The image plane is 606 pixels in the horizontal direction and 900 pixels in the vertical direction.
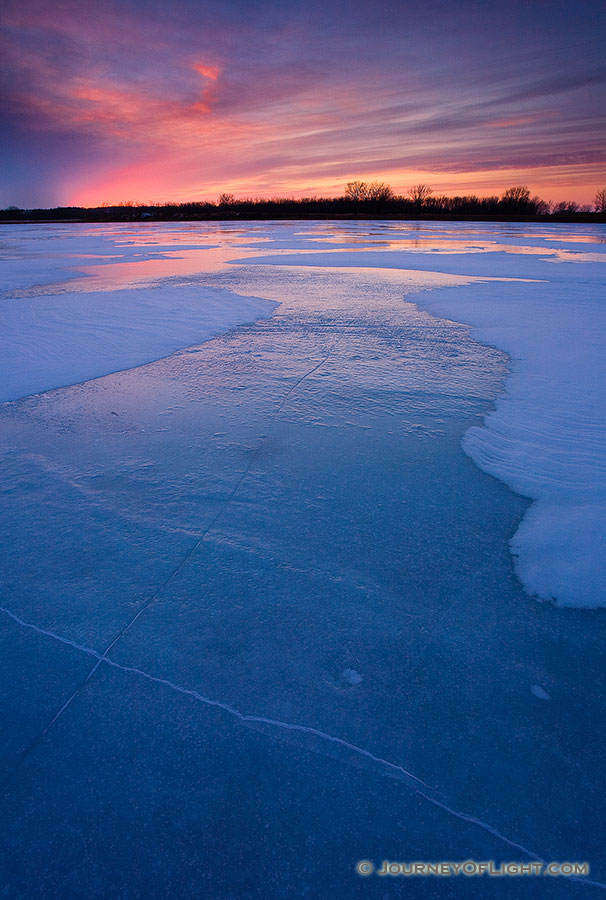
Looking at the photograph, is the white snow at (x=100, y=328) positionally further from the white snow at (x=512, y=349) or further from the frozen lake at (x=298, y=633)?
the frozen lake at (x=298, y=633)

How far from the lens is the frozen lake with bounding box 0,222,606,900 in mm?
1203

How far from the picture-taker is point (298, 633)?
1760 mm

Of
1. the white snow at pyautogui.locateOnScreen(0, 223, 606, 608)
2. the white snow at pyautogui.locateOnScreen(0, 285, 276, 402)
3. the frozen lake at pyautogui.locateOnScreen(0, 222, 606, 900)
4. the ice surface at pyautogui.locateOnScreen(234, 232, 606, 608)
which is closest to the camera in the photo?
the frozen lake at pyautogui.locateOnScreen(0, 222, 606, 900)

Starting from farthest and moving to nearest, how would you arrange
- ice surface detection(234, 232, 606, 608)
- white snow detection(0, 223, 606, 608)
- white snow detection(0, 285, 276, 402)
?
white snow detection(0, 285, 276, 402) → white snow detection(0, 223, 606, 608) → ice surface detection(234, 232, 606, 608)

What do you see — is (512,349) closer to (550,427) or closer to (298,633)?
(550,427)

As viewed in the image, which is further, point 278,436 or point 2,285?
point 2,285

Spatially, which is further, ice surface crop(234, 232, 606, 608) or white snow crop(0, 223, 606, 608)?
white snow crop(0, 223, 606, 608)

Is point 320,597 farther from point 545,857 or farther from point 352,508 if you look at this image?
point 545,857

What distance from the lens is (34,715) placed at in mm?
1484

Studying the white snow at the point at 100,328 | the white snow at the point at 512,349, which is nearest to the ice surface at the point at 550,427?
the white snow at the point at 512,349

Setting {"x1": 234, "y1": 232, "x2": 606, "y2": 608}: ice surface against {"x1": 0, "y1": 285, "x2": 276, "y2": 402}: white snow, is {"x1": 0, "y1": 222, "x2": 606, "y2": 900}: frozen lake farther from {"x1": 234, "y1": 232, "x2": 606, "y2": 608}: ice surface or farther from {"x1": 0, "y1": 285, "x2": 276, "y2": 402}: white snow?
{"x1": 0, "y1": 285, "x2": 276, "y2": 402}: white snow

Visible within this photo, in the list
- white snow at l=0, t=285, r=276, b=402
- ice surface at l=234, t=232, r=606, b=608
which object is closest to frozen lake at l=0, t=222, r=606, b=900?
ice surface at l=234, t=232, r=606, b=608

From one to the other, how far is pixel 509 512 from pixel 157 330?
4.77 metres

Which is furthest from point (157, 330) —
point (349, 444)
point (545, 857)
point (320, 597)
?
point (545, 857)
